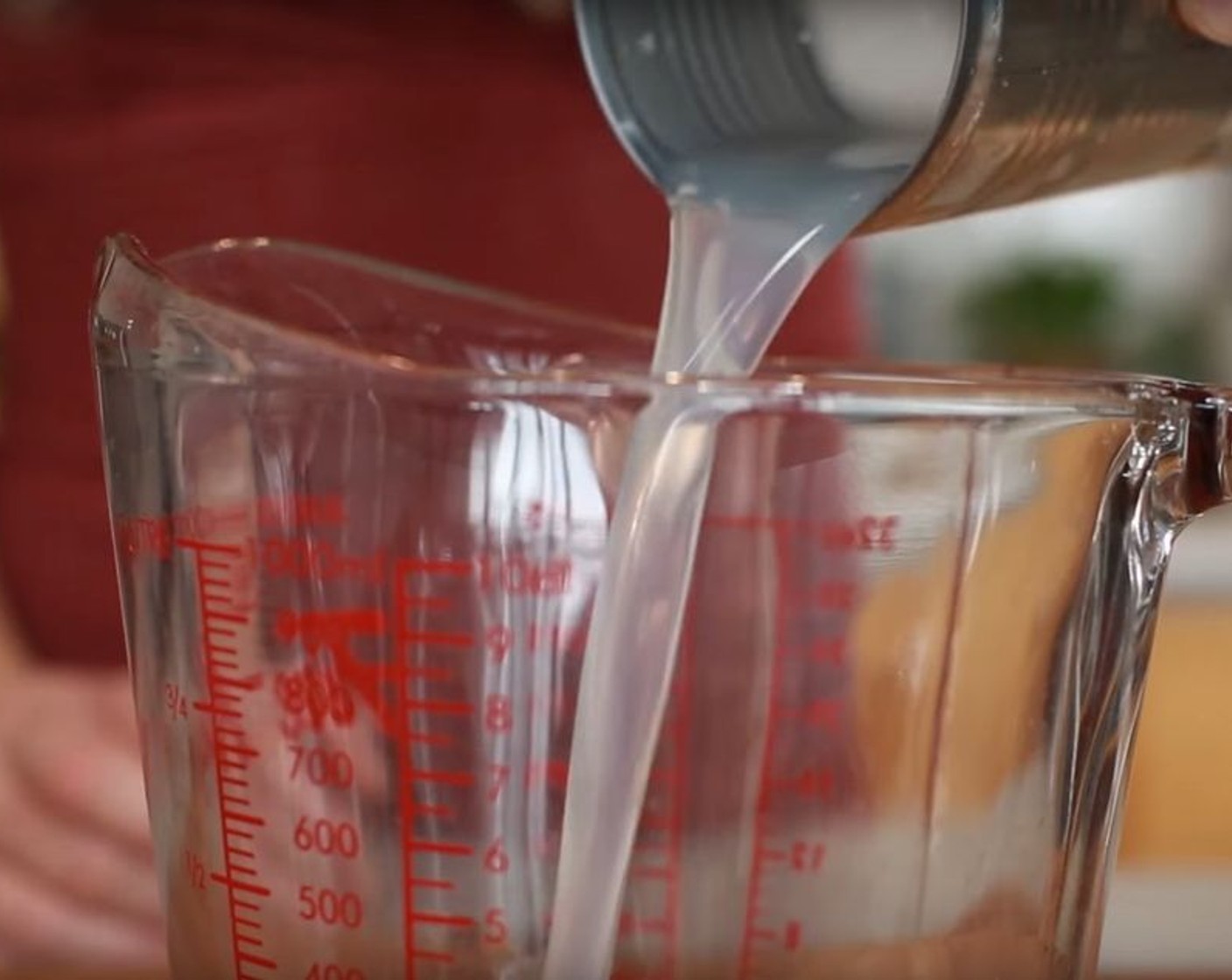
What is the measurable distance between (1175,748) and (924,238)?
68 cm

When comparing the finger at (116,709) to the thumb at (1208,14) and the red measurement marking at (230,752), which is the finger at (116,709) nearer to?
the red measurement marking at (230,752)

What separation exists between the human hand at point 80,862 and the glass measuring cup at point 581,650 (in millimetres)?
409

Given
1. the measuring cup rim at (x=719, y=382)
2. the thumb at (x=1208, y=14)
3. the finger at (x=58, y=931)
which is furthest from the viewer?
the finger at (x=58, y=931)

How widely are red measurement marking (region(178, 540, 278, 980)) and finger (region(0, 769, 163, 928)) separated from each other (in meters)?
0.42

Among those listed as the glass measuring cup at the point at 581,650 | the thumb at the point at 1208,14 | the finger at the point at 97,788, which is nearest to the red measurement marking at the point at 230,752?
the glass measuring cup at the point at 581,650

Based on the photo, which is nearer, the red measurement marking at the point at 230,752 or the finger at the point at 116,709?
the red measurement marking at the point at 230,752

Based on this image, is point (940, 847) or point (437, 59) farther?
point (437, 59)

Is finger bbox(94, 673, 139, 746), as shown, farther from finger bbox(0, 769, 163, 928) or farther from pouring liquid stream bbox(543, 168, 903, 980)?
pouring liquid stream bbox(543, 168, 903, 980)

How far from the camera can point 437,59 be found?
115 centimetres

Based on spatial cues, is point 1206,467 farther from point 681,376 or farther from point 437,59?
point 437,59

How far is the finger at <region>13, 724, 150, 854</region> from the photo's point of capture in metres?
0.86

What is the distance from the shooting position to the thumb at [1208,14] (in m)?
0.50

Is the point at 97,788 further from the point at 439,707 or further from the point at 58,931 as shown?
the point at 439,707

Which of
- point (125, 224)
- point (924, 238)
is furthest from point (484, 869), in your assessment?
point (924, 238)
